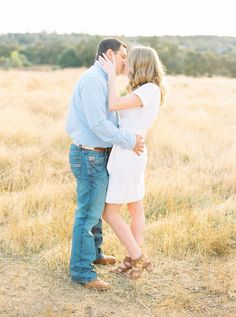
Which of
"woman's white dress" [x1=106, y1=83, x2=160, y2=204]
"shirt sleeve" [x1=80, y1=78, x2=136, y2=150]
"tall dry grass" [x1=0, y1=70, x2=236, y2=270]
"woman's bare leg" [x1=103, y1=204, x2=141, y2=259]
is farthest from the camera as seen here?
"tall dry grass" [x1=0, y1=70, x2=236, y2=270]

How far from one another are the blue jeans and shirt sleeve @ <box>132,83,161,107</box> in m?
0.49

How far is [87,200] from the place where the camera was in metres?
3.84

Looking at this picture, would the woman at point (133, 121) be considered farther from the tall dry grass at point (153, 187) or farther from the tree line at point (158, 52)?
the tree line at point (158, 52)

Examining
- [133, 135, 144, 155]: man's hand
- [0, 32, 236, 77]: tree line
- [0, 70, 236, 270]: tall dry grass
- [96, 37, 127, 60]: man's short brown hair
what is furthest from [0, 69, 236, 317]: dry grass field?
[0, 32, 236, 77]: tree line

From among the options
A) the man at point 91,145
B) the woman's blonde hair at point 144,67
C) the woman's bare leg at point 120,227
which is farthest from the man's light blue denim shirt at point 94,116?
the woman's bare leg at point 120,227

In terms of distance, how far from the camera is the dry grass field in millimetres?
3828

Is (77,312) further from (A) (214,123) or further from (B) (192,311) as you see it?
(A) (214,123)

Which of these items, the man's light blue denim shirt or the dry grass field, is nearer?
the man's light blue denim shirt

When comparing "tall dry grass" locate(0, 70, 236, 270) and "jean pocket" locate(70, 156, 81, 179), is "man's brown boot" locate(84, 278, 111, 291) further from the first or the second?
"jean pocket" locate(70, 156, 81, 179)

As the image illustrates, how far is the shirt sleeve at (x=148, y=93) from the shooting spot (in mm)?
3787

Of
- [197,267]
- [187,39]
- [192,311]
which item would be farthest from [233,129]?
[187,39]

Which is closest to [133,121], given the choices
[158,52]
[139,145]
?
[139,145]

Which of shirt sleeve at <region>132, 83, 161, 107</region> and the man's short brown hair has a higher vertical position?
the man's short brown hair

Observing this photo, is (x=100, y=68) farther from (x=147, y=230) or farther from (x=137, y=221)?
(x=147, y=230)
